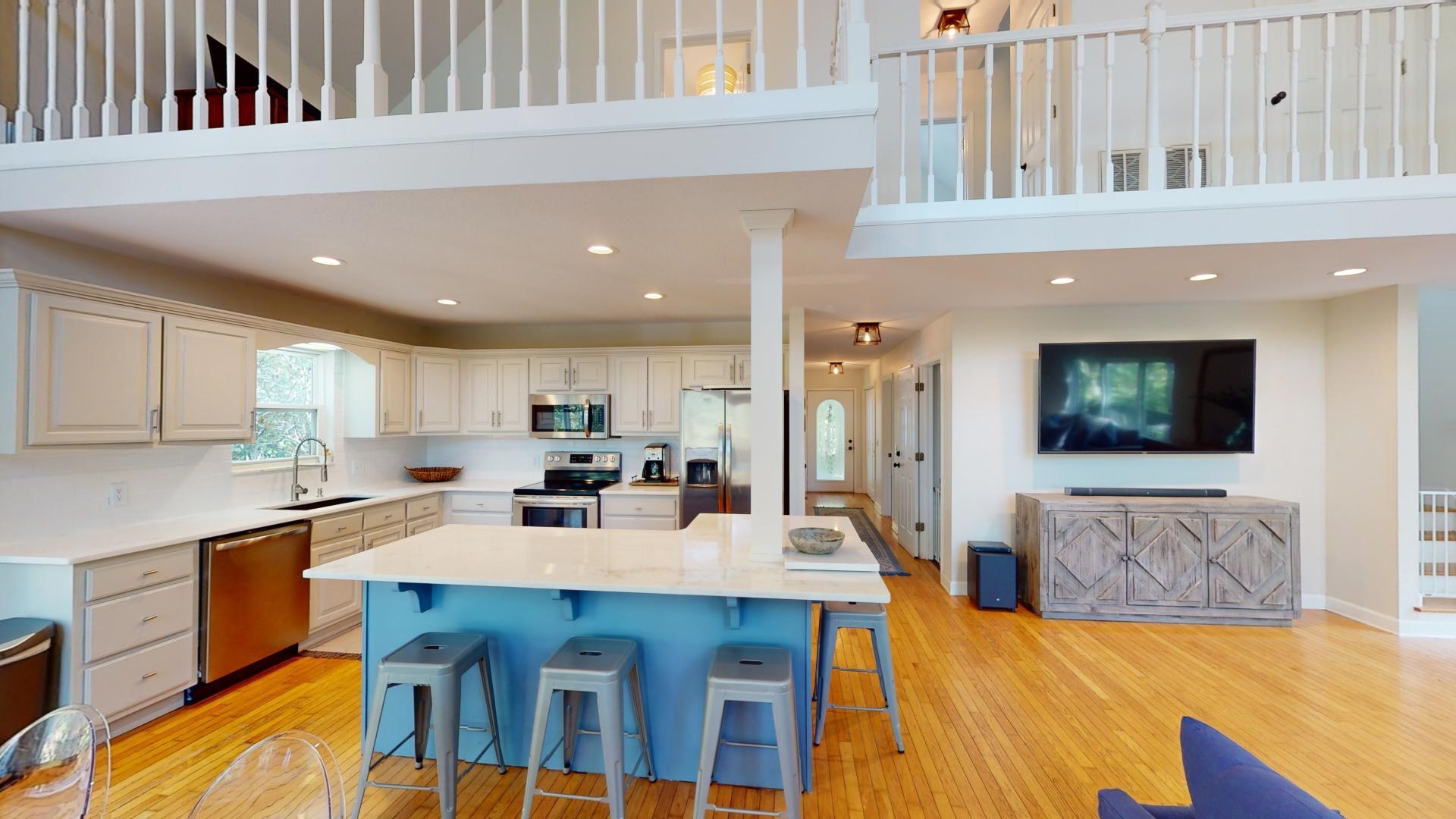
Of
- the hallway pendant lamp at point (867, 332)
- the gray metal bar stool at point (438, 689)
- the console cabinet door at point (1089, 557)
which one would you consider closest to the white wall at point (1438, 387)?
the console cabinet door at point (1089, 557)

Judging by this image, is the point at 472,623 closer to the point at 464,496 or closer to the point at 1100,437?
the point at 464,496

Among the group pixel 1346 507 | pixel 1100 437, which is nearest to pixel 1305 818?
pixel 1100 437

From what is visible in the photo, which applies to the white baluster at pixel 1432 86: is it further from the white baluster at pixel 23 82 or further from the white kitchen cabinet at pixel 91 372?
the white kitchen cabinet at pixel 91 372

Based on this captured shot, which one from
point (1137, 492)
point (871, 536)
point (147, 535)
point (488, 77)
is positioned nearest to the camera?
point (488, 77)

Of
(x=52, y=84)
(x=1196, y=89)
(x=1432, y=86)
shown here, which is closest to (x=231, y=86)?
(x=52, y=84)

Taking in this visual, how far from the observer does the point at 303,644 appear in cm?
351

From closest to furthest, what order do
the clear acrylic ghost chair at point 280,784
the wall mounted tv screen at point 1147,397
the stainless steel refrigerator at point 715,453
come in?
the clear acrylic ghost chair at point 280,784
the wall mounted tv screen at point 1147,397
the stainless steel refrigerator at point 715,453

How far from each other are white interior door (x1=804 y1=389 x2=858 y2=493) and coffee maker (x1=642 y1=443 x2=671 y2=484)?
223 inches

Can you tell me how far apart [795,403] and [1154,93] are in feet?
9.29

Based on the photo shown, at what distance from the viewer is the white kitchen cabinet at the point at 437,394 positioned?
16.1ft

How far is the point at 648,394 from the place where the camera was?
5059 mm

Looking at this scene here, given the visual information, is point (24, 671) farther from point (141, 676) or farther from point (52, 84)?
point (52, 84)

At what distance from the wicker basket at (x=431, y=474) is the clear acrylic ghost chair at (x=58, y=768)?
3961mm

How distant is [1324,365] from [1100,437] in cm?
171
